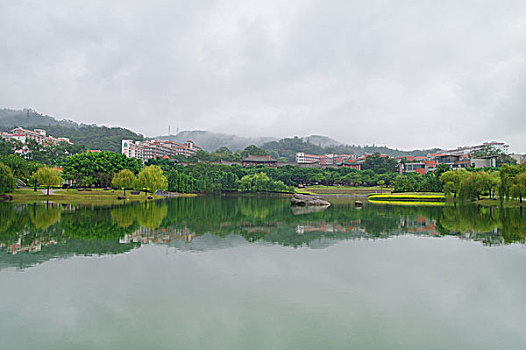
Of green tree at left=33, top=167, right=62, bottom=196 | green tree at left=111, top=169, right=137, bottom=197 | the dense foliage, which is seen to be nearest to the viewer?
green tree at left=33, top=167, right=62, bottom=196

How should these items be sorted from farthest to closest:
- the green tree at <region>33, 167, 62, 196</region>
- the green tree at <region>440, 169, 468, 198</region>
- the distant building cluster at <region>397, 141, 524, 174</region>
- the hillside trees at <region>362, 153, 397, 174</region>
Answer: the hillside trees at <region>362, 153, 397, 174</region>
the distant building cluster at <region>397, 141, 524, 174</region>
the green tree at <region>33, 167, 62, 196</region>
the green tree at <region>440, 169, 468, 198</region>

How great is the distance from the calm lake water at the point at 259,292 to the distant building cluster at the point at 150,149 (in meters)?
73.1

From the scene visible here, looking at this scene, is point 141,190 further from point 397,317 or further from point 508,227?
point 397,317

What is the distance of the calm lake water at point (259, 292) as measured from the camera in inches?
211

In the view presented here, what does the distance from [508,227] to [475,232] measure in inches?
113

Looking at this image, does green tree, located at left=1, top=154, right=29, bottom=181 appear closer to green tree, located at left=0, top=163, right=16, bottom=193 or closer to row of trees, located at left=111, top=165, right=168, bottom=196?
green tree, located at left=0, top=163, right=16, bottom=193

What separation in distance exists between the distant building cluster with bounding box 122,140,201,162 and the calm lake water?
73.1 m

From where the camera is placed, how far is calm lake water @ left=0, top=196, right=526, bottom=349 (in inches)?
211

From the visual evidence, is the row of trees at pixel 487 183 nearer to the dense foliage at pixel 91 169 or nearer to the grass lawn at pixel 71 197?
the grass lawn at pixel 71 197

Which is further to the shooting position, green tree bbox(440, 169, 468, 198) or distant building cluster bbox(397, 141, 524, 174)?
distant building cluster bbox(397, 141, 524, 174)

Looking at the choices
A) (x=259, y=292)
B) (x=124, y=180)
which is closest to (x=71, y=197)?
(x=124, y=180)

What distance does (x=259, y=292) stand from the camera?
718 cm

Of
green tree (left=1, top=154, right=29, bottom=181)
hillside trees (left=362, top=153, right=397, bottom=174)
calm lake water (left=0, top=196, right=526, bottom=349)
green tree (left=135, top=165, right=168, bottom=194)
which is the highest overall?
hillside trees (left=362, top=153, right=397, bottom=174)

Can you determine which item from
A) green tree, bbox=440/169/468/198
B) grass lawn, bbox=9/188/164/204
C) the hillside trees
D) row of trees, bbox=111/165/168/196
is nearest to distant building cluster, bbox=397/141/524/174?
the hillside trees
